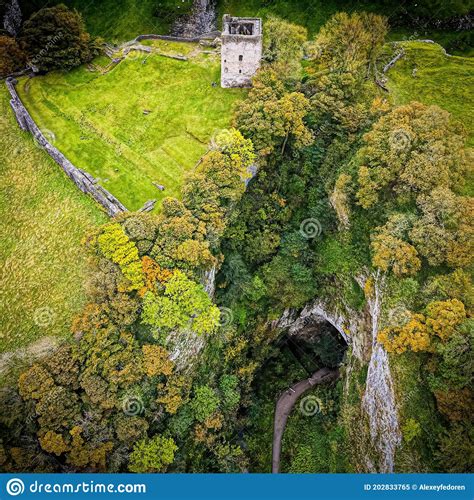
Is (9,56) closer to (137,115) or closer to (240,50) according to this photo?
(137,115)

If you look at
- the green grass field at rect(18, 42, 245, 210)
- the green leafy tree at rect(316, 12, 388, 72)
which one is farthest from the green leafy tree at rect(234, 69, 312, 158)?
the green leafy tree at rect(316, 12, 388, 72)

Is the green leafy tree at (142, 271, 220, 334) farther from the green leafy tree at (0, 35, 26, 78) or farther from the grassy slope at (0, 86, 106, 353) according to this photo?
the green leafy tree at (0, 35, 26, 78)

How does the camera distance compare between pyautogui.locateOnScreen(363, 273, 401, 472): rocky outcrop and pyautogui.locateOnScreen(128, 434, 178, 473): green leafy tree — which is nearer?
pyautogui.locateOnScreen(128, 434, 178, 473): green leafy tree

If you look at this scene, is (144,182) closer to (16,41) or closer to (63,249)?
(63,249)

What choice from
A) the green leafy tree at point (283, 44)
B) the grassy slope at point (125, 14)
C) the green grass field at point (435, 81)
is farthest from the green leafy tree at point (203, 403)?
the grassy slope at point (125, 14)

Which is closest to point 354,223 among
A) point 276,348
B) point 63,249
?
point 276,348

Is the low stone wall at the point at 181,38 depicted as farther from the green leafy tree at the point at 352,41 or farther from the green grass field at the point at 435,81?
the green grass field at the point at 435,81
